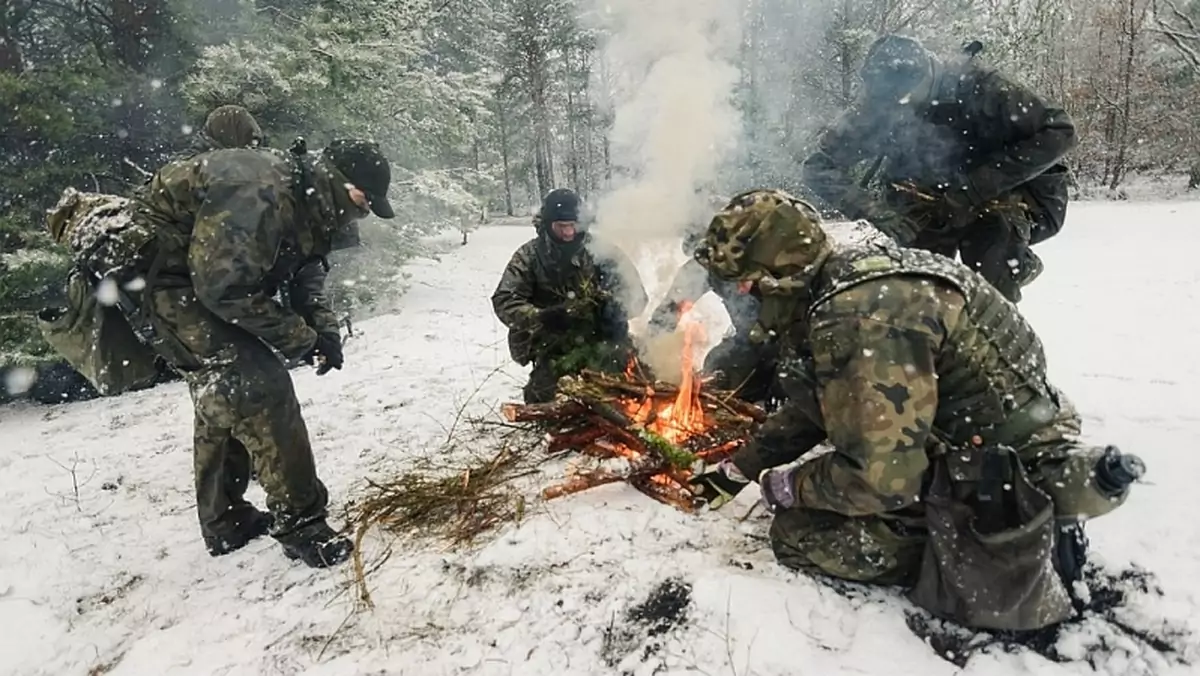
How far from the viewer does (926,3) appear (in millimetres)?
18500

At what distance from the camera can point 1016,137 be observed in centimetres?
425

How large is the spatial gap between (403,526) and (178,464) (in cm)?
286

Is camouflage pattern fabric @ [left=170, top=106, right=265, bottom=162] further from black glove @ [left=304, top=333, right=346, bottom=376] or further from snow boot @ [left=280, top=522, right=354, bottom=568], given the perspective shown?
snow boot @ [left=280, top=522, right=354, bottom=568]

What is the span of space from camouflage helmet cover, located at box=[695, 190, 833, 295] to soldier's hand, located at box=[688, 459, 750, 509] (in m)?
1.14

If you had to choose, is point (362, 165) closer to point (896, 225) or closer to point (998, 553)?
point (896, 225)

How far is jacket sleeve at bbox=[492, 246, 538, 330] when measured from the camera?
533 cm

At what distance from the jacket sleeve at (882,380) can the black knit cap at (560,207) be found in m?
2.96

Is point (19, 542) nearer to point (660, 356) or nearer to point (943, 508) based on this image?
point (660, 356)

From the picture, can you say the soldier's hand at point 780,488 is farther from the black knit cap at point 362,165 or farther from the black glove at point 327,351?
the black glove at point 327,351

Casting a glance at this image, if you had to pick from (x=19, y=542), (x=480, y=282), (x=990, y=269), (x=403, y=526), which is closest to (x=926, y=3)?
(x=480, y=282)

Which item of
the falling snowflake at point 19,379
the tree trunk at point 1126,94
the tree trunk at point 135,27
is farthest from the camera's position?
the tree trunk at point 1126,94

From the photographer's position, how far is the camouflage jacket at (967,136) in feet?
13.7

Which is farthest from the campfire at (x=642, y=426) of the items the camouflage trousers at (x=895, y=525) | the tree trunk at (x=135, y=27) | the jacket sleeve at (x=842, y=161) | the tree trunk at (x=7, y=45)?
the tree trunk at (x=7, y=45)

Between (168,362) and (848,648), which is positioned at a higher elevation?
(168,362)
